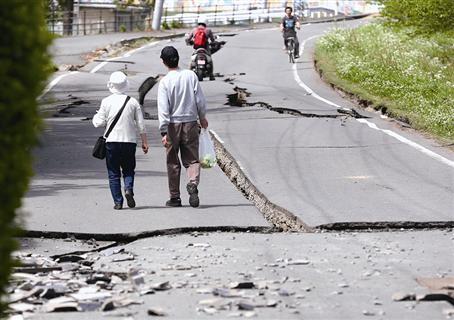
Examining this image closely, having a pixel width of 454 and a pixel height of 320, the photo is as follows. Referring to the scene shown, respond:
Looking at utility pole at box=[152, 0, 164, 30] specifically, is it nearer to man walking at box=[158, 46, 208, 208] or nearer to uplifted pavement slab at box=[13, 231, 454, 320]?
man walking at box=[158, 46, 208, 208]

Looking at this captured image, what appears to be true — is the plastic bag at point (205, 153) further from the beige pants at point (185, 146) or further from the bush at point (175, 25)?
the bush at point (175, 25)

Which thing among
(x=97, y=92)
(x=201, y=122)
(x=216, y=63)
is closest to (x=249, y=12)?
(x=216, y=63)

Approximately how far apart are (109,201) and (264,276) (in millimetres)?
4372

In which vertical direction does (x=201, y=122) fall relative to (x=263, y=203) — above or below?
above

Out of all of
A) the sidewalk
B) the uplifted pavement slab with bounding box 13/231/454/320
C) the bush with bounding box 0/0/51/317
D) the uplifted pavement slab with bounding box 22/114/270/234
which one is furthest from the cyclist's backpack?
the bush with bounding box 0/0/51/317

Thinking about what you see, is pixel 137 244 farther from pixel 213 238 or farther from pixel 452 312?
pixel 452 312

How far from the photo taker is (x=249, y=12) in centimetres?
6856

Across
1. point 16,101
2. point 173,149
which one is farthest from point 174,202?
point 16,101

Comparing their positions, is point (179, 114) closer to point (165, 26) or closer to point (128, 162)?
point (128, 162)

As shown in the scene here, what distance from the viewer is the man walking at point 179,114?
12.3 metres

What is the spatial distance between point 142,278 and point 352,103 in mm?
17147

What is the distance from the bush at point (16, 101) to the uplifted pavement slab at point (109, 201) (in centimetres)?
505

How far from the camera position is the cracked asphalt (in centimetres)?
779

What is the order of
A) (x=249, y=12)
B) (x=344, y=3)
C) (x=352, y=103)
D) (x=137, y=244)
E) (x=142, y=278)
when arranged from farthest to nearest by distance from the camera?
1. (x=344, y=3)
2. (x=249, y=12)
3. (x=352, y=103)
4. (x=137, y=244)
5. (x=142, y=278)
